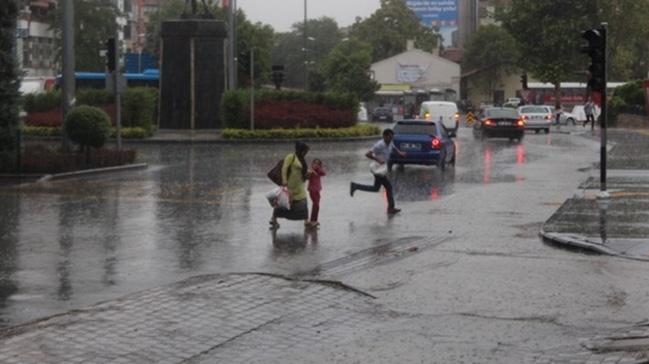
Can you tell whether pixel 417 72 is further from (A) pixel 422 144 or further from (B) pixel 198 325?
(B) pixel 198 325

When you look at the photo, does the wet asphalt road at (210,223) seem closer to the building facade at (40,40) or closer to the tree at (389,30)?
the building facade at (40,40)

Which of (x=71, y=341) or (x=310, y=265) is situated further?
(x=310, y=265)

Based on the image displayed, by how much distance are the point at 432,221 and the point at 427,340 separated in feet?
31.7

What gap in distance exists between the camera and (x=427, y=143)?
32.4m

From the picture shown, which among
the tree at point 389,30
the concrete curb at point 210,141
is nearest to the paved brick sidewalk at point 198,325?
the concrete curb at point 210,141

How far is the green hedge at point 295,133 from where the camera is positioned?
47.0 metres

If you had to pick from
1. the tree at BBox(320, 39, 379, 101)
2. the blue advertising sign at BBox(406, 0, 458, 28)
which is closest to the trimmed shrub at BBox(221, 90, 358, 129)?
the tree at BBox(320, 39, 379, 101)

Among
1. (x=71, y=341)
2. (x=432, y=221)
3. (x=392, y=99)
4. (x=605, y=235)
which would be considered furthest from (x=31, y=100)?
(x=392, y=99)

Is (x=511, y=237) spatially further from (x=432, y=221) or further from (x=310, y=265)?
(x=310, y=265)

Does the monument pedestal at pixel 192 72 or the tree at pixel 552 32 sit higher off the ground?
the tree at pixel 552 32

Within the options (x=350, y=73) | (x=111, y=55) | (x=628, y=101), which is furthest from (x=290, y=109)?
(x=350, y=73)

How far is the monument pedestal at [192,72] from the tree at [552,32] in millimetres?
35596

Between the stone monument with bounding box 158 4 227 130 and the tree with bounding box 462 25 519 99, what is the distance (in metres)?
69.4

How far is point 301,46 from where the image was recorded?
147375 mm
